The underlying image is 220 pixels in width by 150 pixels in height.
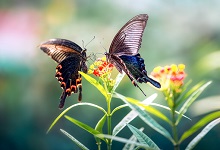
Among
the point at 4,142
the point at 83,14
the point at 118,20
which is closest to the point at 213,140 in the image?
the point at 118,20

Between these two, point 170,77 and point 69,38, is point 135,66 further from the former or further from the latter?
point 69,38

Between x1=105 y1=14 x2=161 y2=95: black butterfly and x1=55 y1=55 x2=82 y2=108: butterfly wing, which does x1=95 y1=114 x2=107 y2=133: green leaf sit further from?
x1=55 y1=55 x2=82 y2=108: butterfly wing

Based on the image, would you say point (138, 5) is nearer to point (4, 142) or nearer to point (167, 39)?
point (167, 39)

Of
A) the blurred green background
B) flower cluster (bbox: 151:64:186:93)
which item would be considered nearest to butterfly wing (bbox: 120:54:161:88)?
flower cluster (bbox: 151:64:186:93)

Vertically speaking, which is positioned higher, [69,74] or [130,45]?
[130,45]

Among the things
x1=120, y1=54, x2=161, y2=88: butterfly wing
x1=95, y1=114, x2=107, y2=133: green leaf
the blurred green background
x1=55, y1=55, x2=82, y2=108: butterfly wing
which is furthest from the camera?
the blurred green background

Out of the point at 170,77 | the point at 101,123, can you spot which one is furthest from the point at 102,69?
the point at 170,77
